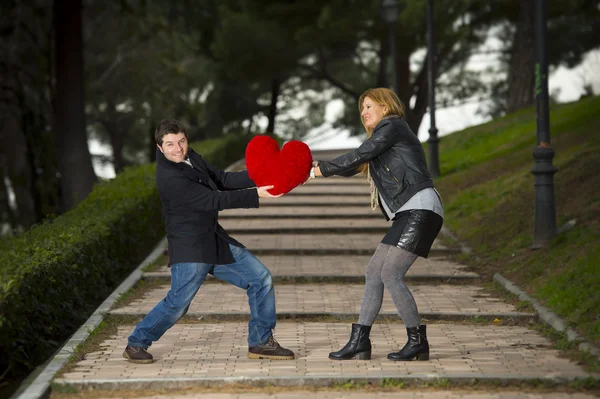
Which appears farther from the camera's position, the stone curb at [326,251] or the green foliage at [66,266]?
the stone curb at [326,251]

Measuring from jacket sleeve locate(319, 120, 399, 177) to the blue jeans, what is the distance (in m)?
Answer: 0.86

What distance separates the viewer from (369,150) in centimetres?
708

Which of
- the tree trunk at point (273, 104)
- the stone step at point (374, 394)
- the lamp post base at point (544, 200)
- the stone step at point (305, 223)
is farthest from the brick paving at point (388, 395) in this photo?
the tree trunk at point (273, 104)

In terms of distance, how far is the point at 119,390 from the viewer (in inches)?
267

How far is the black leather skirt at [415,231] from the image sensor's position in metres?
7.05

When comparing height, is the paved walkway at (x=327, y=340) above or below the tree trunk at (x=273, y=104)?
below

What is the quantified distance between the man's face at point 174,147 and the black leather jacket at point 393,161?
1002 mm

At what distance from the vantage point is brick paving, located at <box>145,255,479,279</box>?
11.8m

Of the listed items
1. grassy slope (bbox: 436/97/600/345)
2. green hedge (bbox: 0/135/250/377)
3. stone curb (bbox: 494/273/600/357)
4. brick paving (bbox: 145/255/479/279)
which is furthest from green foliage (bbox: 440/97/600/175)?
stone curb (bbox: 494/273/600/357)

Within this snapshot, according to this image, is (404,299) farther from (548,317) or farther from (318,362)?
(548,317)

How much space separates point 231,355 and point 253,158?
5.55 ft

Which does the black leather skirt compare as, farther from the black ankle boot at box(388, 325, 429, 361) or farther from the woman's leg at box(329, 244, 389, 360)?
the black ankle boot at box(388, 325, 429, 361)

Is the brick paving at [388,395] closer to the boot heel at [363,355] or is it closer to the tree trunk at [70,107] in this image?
the boot heel at [363,355]

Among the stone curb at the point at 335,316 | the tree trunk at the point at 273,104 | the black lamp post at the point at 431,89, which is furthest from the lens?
the tree trunk at the point at 273,104
